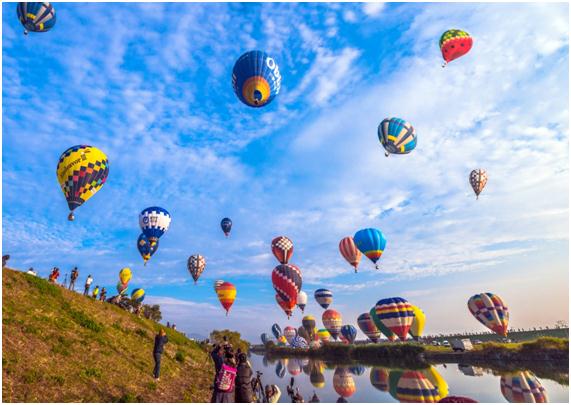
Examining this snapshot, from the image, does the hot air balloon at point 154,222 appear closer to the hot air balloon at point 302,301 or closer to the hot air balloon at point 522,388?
the hot air balloon at point 522,388

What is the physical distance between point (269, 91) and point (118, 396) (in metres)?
21.1

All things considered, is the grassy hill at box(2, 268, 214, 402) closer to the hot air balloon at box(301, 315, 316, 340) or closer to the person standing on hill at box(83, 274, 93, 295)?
the person standing on hill at box(83, 274, 93, 295)

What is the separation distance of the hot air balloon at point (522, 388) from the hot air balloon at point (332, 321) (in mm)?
47947

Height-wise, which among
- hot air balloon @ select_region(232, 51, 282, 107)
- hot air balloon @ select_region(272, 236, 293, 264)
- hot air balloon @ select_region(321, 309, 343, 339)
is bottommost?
hot air balloon @ select_region(321, 309, 343, 339)

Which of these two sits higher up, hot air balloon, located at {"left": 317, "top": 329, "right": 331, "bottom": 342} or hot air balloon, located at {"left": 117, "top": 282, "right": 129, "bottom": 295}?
hot air balloon, located at {"left": 117, "top": 282, "right": 129, "bottom": 295}

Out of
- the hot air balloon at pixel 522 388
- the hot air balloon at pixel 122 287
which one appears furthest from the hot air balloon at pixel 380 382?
the hot air balloon at pixel 122 287

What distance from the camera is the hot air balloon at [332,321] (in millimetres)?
75250

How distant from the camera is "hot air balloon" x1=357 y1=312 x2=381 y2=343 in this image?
60.5m

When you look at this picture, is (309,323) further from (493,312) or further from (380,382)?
(380,382)

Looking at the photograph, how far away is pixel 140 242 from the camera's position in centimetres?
4097

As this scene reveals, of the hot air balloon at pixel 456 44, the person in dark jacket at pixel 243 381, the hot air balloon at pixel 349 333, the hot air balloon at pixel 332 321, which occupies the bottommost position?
the person in dark jacket at pixel 243 381

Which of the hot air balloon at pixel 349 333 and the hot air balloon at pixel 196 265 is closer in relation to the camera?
the hot air balloon at pixel 196 265

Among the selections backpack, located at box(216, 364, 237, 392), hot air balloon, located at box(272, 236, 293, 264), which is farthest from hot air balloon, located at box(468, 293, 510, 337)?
backpack, located at box(216, 364, 237, 392)

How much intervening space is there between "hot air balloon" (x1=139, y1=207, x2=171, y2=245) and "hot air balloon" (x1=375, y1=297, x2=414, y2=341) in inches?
1108
